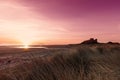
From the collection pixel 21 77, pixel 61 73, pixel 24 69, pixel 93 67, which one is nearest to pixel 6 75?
pixel 21 77

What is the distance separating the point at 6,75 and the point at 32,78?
66 centimetres

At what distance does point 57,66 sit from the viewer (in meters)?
6.09

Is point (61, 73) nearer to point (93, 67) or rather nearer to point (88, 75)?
point (88, 75)

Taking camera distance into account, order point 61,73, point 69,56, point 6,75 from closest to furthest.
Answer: point 6,75
point 61,73
point 69,56

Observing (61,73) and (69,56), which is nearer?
(61,73)

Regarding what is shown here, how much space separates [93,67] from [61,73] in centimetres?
160

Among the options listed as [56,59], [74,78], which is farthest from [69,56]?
[74,78]

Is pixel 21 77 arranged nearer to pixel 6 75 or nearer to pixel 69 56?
pixel 6 75

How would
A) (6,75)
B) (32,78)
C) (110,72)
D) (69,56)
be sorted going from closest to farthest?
(6,75) < (32,78) < (110,72) < (69,56)

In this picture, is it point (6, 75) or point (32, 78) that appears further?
point (32, 78)

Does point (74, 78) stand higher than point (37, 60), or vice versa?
point (37, 60)

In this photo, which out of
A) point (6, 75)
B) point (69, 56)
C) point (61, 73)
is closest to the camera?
point (6, 75)

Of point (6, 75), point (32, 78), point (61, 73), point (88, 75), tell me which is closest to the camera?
point (6, 75)

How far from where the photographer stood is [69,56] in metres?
7.48
